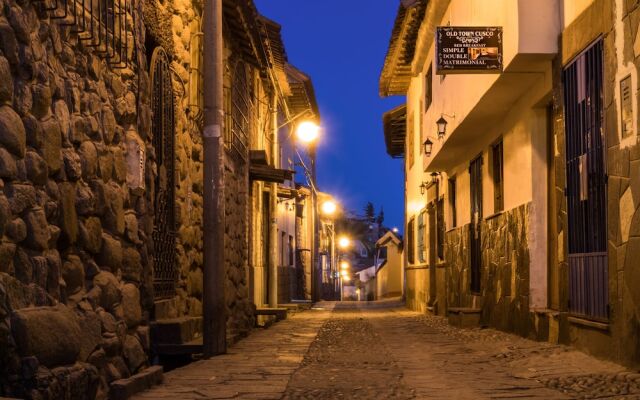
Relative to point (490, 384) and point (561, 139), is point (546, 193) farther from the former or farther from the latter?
point (490, 384)

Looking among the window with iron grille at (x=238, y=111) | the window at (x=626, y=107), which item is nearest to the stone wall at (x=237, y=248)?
the window with iron grille at (x=238, y=111)

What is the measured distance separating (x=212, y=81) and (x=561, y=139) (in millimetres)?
3832

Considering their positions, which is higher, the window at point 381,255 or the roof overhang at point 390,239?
the roof overhang at point 390,239

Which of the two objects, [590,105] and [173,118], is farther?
[173,118]

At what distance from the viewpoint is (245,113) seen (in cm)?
1482

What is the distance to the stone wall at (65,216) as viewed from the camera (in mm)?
4180

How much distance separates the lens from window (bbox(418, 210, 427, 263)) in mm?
21562

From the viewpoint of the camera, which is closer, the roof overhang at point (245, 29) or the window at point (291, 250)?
the roof overhang at point (245, 29)

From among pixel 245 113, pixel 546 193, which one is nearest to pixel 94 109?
pixel 546 193

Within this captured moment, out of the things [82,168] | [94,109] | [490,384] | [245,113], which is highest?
[245,113]

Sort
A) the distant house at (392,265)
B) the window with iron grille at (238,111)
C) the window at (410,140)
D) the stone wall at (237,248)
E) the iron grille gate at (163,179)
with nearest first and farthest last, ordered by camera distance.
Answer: the iron grille gate at (163,179) → the stone wall at (237,248) → the window with iron grille at (238,111) → the window at (410,140) → the distant house at (392,265)

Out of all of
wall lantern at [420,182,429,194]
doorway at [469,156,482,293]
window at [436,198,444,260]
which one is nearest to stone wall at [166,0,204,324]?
doorway at [469,156,482,293]

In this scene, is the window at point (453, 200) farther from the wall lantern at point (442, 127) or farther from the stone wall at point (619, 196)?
the stone wall at point (619, 196)

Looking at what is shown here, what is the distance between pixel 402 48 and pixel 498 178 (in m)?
7.89
